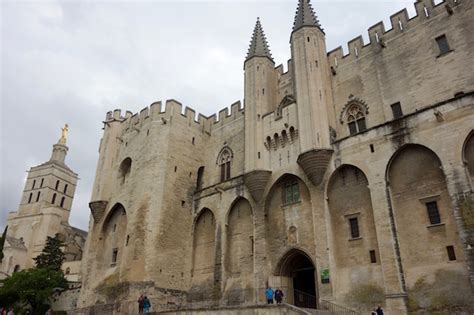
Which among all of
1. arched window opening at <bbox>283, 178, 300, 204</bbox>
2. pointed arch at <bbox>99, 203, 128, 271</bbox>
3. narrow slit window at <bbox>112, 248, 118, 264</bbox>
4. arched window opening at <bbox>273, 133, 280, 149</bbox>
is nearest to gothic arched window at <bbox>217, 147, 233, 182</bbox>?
arched window opening at <bbox>273, 133, 280, 149</bbox>

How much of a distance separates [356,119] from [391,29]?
191 inches

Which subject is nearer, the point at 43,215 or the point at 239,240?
the point at 239,240

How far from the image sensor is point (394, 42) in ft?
59.8

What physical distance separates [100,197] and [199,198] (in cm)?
716

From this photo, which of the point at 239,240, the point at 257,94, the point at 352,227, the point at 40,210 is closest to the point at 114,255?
the point at 239,240

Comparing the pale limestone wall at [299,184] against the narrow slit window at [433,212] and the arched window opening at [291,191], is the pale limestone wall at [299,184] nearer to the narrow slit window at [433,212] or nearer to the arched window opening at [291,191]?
the narrow slit window at [433,212]

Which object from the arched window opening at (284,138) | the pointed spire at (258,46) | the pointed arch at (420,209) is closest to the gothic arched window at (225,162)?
the arched window opening at (284,138)

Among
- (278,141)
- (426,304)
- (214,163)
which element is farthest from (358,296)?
(214,163)

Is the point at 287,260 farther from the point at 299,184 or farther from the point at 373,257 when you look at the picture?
the point at 373,257

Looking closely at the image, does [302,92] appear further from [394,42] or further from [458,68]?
[458,68]

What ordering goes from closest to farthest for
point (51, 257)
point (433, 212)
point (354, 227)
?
point (433, 212) → point (354, 227) → point (51, 257)

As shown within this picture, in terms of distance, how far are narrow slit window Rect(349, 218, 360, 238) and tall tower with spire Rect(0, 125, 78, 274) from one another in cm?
4348

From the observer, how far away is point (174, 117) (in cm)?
2498

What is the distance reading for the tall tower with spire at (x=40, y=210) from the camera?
4628cm
